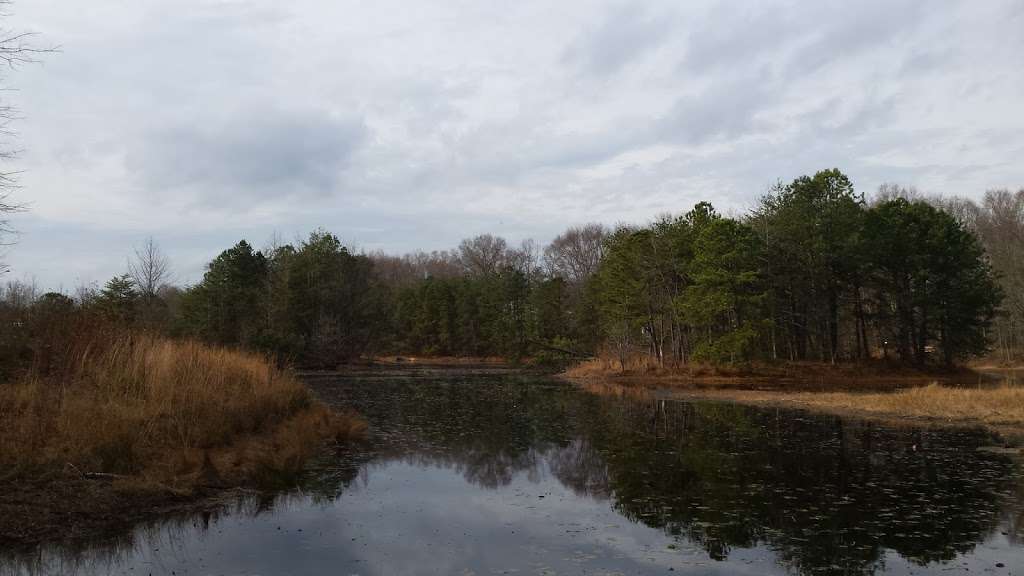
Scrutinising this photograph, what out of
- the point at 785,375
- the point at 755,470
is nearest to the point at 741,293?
the point at 785,375

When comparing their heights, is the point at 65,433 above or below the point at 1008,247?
below

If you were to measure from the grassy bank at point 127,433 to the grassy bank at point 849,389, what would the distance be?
1926 cm

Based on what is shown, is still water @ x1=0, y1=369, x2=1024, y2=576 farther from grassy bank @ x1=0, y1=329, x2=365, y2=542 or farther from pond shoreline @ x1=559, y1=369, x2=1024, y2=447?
pond shoreline @ x1=559, y1=369, x2=1024, y2=447

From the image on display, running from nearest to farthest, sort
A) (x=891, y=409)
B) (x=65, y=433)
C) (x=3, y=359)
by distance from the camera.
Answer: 1. (x=65, y=433)
2. (x=3, y=359)
3. (x=891, y=409)

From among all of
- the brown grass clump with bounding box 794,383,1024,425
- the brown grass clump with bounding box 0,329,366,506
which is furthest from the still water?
the brown grass clump with bounding box 794,383,1024,425

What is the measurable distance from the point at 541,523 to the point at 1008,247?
62.7 meters

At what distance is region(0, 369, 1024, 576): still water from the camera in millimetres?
8141

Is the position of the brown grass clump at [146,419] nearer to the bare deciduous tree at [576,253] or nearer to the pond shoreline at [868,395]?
the pond shoreline at [868,395]

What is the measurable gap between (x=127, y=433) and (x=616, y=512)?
8.18 meters

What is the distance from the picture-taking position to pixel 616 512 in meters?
10.8

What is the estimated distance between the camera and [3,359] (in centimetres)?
1303

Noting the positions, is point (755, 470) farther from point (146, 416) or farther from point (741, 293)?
point (741, 293)

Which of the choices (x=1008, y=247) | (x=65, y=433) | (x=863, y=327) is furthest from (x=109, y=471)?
(x=1008, y=247)

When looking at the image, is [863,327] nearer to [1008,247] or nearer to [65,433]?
[1008,247]
